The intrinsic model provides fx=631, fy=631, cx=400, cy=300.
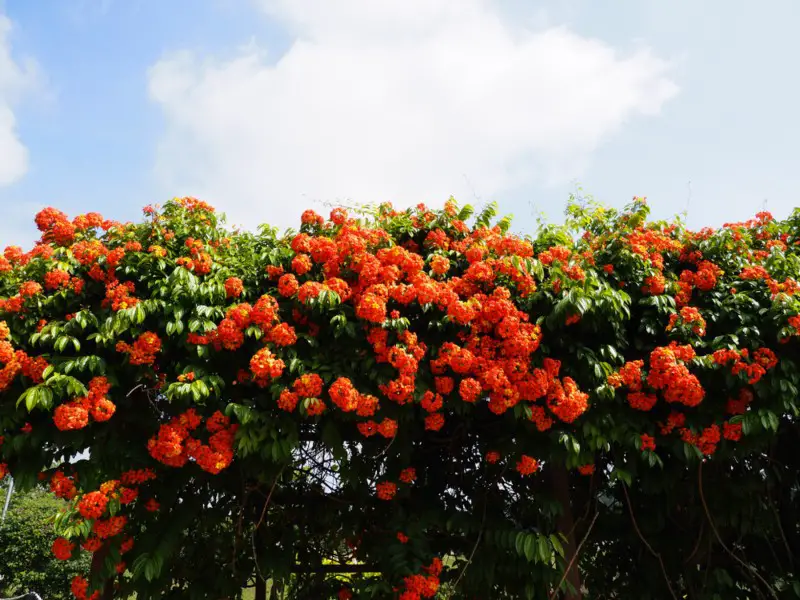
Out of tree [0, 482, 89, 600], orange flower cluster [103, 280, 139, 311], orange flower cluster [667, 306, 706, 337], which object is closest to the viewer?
orange flower cluster [103, 280, 139, 311]

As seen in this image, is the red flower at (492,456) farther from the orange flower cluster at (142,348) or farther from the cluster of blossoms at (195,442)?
the orange flower cluster at (142,348)

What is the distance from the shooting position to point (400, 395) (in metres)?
3.84

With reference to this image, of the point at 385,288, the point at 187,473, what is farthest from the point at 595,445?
the point at 187,473

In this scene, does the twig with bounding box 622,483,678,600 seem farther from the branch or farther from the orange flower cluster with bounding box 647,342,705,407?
the branch

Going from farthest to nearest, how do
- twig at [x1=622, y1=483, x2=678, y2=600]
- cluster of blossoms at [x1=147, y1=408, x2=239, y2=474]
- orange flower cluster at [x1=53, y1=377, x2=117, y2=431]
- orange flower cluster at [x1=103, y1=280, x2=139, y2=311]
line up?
1. twig at [x1=622, y1=483, x2=678, y2=600]
2. orange flower cluster at [x1=103, y1=280, x2=139, y2=311]
3. cluster of blossoms at [x1=147, y1=408, x2=239, y2=474]
4. orange flower cluster at [x1=53, y1=377, x2=117, y2=431]

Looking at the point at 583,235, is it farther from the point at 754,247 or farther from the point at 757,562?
the point at 757,562

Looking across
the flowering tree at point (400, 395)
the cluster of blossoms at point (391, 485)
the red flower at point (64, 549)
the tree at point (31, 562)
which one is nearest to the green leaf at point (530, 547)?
the flowering tree at point (400, 395)

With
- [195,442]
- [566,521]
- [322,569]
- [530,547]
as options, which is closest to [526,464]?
[530,547]

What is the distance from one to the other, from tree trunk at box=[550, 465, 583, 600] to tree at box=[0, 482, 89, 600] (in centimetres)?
1005

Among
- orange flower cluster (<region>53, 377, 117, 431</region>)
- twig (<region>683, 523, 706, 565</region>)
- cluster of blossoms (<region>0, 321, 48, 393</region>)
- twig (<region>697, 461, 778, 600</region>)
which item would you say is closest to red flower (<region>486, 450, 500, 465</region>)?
twig (<region>697, 461, 778, 600</region>)

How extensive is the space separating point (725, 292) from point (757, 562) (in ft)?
7.46

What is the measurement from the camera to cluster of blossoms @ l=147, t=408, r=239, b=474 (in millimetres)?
3805

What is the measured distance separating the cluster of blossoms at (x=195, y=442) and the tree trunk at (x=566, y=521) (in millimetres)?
2413

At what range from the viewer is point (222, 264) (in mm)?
4449
